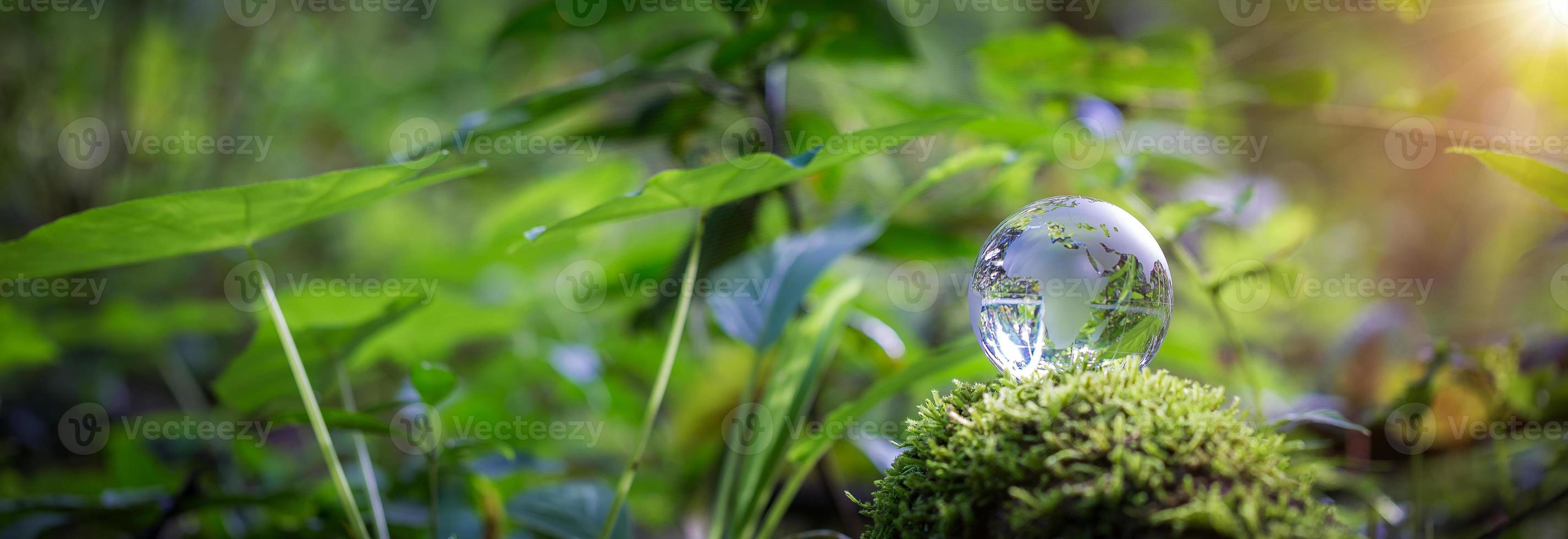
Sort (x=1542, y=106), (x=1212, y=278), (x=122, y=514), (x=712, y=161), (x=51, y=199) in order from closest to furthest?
(x=1212, y=278)
(x=122, y=514)
(x=712, y=161)
(x=1542, y=106)
(x=51, y=199)

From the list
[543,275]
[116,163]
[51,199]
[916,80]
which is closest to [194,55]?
[116,163]

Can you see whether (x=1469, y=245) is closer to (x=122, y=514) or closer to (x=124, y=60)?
(x=122, y=514)

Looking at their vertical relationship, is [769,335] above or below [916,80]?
below
